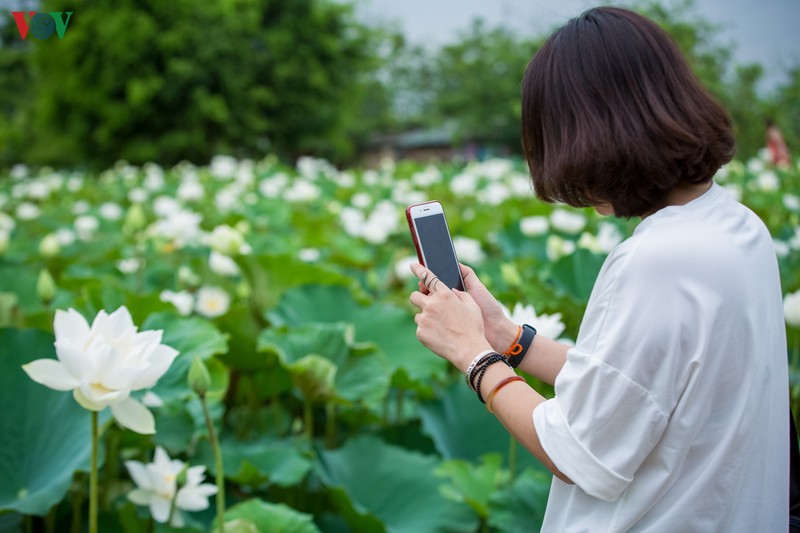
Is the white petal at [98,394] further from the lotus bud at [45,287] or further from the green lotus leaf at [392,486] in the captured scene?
the lotus bud at [45,287]

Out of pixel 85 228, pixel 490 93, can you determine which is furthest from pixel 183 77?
pixel 85 228

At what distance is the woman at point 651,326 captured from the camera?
75 cm

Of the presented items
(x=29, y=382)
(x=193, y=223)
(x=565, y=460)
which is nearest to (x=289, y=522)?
(x=29, y=382)

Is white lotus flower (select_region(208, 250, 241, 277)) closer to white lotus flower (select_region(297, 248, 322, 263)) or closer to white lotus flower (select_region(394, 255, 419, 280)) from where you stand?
white lotus flower (select_region(297, 248, 322, 263))

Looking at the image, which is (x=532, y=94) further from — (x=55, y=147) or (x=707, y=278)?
(x=55, y=147)

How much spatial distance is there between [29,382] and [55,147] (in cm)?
1629

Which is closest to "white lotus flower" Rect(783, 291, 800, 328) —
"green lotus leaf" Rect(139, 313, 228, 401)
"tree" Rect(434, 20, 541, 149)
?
"green lotus leaf" Rect(139, 313, 228, 401)

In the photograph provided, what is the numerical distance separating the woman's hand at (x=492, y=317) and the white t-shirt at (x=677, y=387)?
26cm

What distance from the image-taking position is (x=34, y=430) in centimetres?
133

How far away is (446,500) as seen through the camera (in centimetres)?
160

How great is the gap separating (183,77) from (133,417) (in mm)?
13827

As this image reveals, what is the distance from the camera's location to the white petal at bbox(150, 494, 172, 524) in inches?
50.1

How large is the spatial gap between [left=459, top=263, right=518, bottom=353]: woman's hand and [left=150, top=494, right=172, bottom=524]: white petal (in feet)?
2.13

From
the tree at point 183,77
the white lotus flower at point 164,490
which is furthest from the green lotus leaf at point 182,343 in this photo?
the tree at point 183,77
